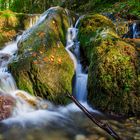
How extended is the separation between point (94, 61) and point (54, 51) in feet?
4.68

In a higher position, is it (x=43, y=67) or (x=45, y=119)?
(x=43, y=67)

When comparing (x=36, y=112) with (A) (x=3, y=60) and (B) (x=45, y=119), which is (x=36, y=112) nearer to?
(B) (x=45, y=119)

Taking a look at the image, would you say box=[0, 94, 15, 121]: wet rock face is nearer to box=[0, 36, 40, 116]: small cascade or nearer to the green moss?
box=[0, 36, 40, 116]: small cascade

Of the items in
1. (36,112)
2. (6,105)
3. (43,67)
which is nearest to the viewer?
(6,105)

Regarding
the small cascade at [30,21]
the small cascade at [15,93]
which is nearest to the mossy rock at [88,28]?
the small cascade at [15,93]

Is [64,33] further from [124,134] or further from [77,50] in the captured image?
[124,134]

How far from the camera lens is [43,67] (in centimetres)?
707

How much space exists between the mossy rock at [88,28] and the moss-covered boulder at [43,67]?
806mm

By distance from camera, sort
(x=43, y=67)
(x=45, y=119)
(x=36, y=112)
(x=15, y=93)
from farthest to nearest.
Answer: (x=43, y=67) < (x=15, y=93) < (x=36, y=112) < (x=45, y=119)

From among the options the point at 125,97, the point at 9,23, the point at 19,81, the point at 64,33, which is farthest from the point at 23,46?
the point at 9,23

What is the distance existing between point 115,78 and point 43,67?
74.6 inches

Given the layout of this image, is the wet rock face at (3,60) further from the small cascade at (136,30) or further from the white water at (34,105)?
the small cascade at (136,30)

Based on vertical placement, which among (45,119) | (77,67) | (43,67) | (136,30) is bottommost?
(45,119)

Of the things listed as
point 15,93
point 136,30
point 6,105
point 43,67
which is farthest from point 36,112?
point 136,30
